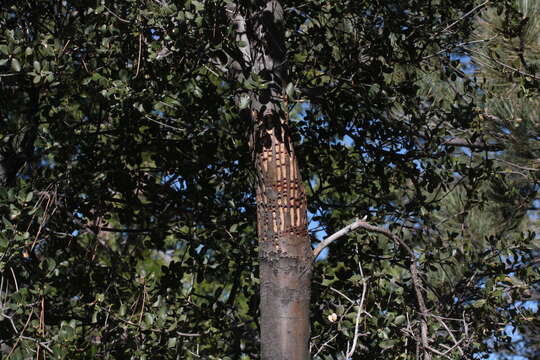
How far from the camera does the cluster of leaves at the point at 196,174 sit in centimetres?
355

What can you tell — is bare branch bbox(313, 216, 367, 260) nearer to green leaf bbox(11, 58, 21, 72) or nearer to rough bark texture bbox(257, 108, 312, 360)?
rough bark texture bbox(257, 108, 312, 360)

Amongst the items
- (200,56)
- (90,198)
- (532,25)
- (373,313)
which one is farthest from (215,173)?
(532,25)

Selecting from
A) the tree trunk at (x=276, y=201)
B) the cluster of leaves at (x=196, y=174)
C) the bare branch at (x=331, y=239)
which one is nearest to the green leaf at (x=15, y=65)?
the cluster of leaves at (x=196, y=174)

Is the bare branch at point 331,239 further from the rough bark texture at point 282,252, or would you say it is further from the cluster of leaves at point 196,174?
the cluster of leaves at point 196,174

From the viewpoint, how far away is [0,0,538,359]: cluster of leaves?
→ 11.6ft

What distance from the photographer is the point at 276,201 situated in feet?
10.7

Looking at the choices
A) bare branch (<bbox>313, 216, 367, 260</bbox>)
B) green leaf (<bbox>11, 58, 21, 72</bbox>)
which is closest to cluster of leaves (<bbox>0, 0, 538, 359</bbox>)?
green leaf (<bbox>11, 58, 21, 72</bbox>)

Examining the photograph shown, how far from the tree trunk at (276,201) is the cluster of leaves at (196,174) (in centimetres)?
13

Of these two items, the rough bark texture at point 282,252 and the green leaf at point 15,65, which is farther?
the green leaf at point 15,65

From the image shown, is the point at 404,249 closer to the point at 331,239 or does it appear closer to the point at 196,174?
the point at 331,239

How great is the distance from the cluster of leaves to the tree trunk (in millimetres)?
133

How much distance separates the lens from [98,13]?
361cm

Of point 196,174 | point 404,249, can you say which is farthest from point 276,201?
point 196,174

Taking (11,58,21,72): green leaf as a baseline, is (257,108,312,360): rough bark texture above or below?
below
